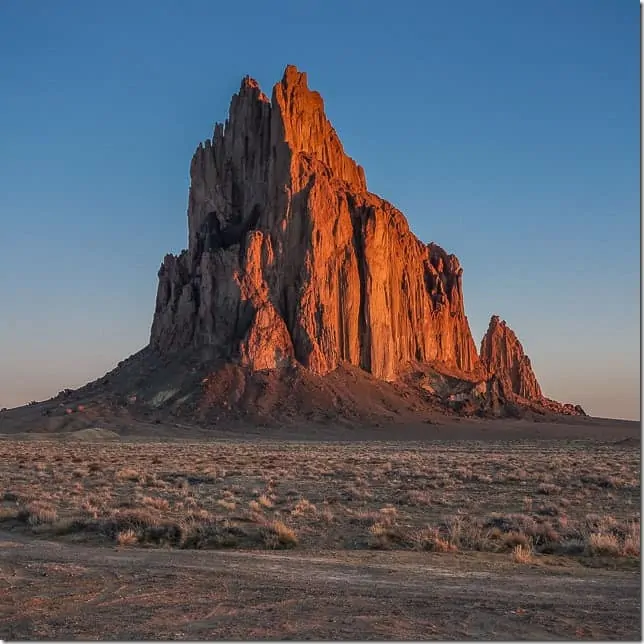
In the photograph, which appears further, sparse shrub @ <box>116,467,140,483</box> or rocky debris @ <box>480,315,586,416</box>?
rocky debris @ <box>480,315,586,416</box>

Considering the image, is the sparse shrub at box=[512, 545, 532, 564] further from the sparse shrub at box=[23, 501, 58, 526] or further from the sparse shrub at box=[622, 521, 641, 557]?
the sparse shrub at box=[23, 501, 58, 526]

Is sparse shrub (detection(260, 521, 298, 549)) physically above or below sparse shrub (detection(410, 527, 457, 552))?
below

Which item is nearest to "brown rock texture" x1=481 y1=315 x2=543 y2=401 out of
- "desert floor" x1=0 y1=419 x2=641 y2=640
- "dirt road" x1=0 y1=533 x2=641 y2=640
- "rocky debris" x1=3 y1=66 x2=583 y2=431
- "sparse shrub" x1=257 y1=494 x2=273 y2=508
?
"rocky debris" x1=3 y1=66 x2=583 y2=431

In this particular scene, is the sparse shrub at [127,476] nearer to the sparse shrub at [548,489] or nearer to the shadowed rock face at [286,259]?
the sparse shrub at [548,489]

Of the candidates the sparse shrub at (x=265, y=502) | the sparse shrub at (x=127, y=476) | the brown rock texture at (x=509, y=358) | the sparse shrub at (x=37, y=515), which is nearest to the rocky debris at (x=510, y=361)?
the brown rock texture at (x=509, y=358)

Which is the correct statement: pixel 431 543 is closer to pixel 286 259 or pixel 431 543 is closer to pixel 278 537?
pixel 278 537

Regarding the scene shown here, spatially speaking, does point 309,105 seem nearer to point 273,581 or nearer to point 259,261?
point 259,261

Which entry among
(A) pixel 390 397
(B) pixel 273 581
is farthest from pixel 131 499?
(A) pixel 390 397
